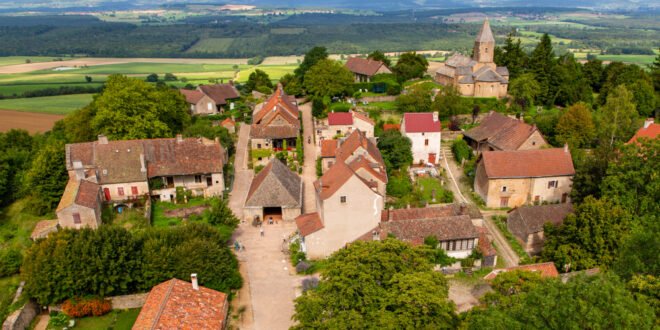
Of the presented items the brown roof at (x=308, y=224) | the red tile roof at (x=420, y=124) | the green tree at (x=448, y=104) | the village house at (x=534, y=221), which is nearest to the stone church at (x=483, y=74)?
the green tree at (x=448, y=104)

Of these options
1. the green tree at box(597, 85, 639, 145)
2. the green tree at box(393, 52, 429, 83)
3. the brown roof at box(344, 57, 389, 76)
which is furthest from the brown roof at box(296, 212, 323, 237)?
the brown roof at box(344, 57, 389, 76)

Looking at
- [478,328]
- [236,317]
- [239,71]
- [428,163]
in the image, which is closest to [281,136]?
[428,163]

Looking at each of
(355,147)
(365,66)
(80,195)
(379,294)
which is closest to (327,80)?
(365,66)

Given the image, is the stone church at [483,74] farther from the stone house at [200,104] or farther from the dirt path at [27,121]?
the dirt path at [27,121]

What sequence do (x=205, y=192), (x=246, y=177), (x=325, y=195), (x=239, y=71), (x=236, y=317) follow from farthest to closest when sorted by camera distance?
(x=239, y=71) < (x=246, y=177) < (x=205, y=192) < (x=325, y=195) < (x=236, y=317)

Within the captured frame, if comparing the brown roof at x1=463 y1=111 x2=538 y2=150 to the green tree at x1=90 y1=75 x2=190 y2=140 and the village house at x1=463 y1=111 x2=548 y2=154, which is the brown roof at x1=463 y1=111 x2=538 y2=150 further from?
the green tree at x1=90 y1=75 x2=190 y2=140

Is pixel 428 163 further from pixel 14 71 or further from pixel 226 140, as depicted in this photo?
pixel 14 71
